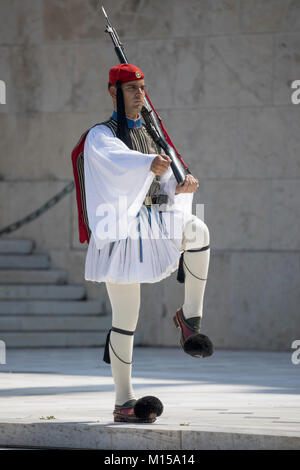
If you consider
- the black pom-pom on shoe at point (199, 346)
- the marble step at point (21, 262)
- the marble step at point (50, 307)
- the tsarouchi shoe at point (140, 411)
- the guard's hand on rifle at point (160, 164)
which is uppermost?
the marble step at point (21, 262)

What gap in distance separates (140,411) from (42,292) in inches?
262

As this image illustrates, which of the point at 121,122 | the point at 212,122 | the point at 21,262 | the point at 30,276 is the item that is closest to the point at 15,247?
the point at 21,262

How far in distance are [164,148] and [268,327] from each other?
6.11m

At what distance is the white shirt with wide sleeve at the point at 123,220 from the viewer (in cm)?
575

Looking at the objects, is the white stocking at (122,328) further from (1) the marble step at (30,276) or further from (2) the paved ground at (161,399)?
(1) the marble step at (30,276)

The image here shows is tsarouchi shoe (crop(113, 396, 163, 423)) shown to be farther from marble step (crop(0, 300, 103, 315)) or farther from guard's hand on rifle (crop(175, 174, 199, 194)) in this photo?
marble step (crop(0, 300, 103, 315))

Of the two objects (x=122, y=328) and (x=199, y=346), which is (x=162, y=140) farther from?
(x=199, y=346)

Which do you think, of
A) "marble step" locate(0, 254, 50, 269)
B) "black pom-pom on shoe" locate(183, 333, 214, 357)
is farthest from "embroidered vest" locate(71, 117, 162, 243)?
"marble step" locate(0, 254, 50, 269)

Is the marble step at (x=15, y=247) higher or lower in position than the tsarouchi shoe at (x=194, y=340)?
higher

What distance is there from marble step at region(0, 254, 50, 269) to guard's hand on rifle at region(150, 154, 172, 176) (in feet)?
23.3

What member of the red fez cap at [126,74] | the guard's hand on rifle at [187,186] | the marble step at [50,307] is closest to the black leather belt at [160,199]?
the guard's hand on rifle at [187,186]

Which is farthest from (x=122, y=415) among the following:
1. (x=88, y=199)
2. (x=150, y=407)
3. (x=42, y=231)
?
(x=42, y=231)

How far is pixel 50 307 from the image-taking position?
12.1 m

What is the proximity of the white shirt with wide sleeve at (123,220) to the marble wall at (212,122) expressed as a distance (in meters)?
6.03
